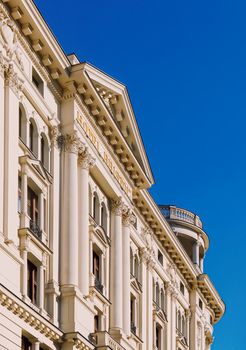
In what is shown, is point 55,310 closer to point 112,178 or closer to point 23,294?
point 23,294

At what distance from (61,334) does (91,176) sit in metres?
9.84

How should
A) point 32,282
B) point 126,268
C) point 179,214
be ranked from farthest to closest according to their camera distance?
1. point 179,214
2. point 126,268
3. point 32,282

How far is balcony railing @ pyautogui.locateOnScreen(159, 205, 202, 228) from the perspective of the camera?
82562mm

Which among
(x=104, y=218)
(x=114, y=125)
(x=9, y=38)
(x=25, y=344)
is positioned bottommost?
(x=25, y=344)

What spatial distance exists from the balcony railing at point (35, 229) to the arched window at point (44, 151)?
3.36 m

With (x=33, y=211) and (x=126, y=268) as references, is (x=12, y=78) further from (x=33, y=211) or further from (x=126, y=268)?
(x=126, y=268)

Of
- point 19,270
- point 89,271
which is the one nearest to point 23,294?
point 19,270

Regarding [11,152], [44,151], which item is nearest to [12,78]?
[11,152]

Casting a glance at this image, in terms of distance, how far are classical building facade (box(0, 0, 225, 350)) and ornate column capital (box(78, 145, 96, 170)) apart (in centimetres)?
6

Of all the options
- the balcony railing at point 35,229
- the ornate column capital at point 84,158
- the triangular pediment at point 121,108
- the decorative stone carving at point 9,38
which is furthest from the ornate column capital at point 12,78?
the triangular pediment at point 121,108

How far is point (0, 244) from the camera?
135ft

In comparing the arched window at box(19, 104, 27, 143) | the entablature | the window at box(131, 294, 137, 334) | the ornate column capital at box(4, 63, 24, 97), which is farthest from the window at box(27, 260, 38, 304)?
the window at box(131, 294, 137, 334)

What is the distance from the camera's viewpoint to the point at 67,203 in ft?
163

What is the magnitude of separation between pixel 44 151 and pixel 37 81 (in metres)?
3.13
